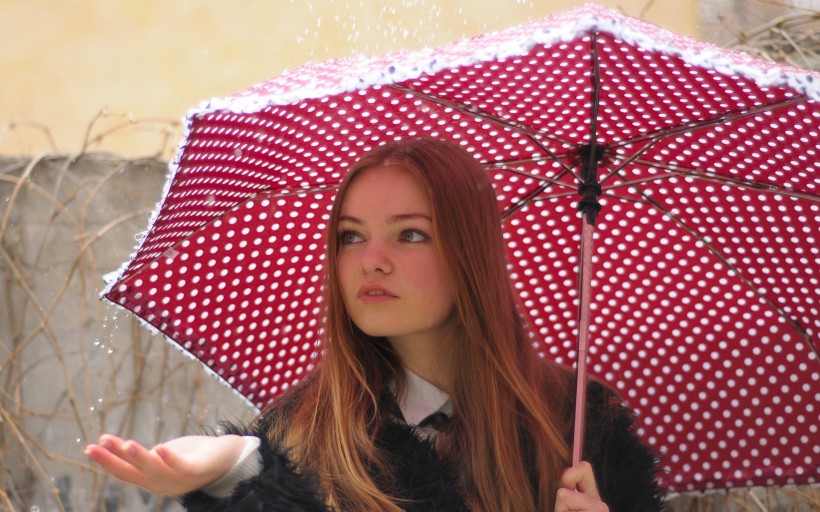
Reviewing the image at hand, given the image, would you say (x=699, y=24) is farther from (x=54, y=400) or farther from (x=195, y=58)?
(x=54, y=400)

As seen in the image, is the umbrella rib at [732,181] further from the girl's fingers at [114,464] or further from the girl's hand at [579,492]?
the girl's fingers at [114,464]

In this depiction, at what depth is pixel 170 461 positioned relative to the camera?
61.4 inches

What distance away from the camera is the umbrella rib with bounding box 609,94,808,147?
2018 millimetres

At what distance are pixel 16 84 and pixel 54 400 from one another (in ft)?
4.48

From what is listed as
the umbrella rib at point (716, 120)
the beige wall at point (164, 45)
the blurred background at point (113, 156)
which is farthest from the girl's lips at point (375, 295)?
the beige wall at point (164, 45)

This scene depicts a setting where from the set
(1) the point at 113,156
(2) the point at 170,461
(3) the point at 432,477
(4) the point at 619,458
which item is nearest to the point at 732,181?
(4) the point at 619,458

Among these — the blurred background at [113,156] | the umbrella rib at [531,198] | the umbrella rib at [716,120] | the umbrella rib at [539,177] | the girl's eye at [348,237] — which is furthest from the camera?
the blurred background at [113,156]

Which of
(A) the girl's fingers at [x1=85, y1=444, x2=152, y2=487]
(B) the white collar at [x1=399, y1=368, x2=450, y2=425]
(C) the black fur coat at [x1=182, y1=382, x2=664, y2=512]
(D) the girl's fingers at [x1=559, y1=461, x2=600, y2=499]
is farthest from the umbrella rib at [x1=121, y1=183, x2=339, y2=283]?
(A) the girl's fingers at [x1=85, y1=444, x2=152, y2=487]

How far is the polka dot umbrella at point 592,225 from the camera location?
2096 millimetres

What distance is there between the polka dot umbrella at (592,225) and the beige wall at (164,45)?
7.03ft

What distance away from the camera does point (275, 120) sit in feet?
7.30

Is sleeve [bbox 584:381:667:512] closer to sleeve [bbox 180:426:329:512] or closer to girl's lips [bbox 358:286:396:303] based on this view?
girl's lips [bbox 358:286:396:303]

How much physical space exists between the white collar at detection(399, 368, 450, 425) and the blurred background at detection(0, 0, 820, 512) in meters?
1.90

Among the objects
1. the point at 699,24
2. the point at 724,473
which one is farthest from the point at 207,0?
the point at 724,473
